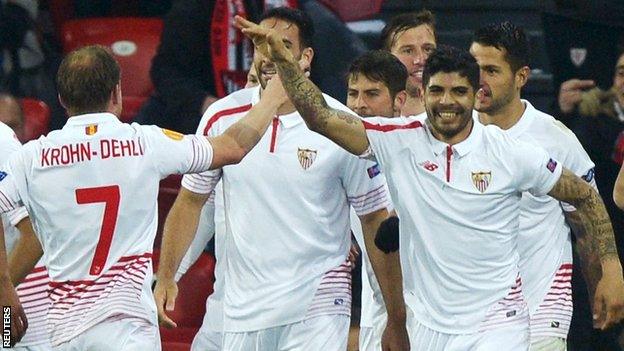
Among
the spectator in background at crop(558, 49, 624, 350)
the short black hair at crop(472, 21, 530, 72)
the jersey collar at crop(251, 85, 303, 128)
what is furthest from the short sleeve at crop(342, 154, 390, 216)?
the spectator in background at crop(558, 49, 624, 350)

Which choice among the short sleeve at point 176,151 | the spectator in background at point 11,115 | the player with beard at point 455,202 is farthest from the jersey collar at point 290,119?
the spectator in background at point 11,115

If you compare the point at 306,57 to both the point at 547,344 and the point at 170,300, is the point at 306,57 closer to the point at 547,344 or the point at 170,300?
the point at 170,300

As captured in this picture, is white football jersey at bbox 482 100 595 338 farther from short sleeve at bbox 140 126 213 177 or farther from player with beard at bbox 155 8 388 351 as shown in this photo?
short sleeve at bbox 140 126 213 177

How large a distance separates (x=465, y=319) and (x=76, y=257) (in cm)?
155

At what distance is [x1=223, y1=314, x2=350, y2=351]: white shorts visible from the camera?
8281 mm

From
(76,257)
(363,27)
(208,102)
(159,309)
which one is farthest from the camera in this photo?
(363,27)

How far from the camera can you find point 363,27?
1262 centimetres

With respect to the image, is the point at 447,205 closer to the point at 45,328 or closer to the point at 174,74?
the point at 45,328

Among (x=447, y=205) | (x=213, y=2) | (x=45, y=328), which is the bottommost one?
(x=45, y=328)

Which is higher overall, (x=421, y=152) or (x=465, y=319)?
(x=421, y=152)

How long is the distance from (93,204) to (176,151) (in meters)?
0.38

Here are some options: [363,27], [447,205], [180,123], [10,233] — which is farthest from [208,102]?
[447,205]

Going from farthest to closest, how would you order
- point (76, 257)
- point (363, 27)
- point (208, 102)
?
1. point (363, 27)
2. point (208, 102)
3. point (76, 257)

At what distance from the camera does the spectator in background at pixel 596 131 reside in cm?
1041
